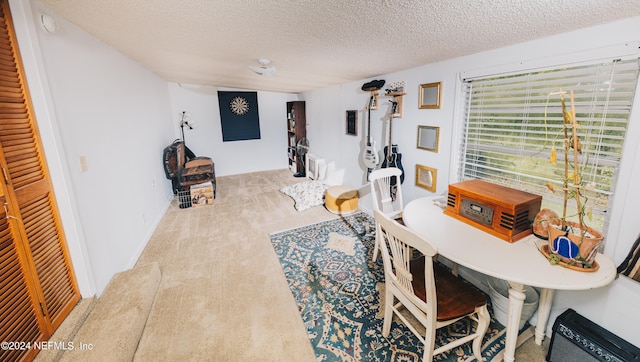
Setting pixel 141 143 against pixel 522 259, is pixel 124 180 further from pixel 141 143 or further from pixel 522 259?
pixel 522 259

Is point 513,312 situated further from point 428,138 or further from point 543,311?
point 428,138

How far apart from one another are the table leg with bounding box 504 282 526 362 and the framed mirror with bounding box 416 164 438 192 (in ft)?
4.67

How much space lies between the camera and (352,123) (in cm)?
416

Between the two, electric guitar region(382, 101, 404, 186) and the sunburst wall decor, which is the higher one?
the sunburst wall decor

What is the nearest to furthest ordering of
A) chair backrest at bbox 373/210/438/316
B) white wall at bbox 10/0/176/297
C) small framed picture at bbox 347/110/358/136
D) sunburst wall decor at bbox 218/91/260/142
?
chair backrest at bbox 373/210/438/316 < white wall at bbox 10/0/176/297 < small framed picture at bbox 347/110/358/136 < sunburst wall decor at bbox 218/91/260/142

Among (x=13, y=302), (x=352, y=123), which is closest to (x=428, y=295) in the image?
(x=13, y=302)

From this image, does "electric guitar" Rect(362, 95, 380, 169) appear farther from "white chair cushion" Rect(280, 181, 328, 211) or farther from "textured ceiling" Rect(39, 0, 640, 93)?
"textured ceiling" Rect(39, 0, 640, 93)

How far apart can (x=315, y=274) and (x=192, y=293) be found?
1095 millimetres

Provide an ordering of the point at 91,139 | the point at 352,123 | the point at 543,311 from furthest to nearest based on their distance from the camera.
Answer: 1. the point at 352,123
2. the point at 91,139
3. the point at 543,311

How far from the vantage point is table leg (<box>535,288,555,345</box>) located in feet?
5.39

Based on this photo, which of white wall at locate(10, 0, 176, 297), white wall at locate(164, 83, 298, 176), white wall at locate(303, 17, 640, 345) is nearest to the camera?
white wall at locate(303, 17, 640, 345)

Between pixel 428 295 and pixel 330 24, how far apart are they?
1.61 meters

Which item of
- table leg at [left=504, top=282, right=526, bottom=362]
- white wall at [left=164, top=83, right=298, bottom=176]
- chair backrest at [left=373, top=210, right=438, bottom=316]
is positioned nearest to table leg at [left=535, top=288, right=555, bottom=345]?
table leg at [left=504, top=282, right=526, bottom=362]

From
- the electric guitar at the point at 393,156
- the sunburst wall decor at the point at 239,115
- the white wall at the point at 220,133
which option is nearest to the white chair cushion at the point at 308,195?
the electric guitar at the point at 393,156
